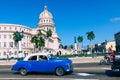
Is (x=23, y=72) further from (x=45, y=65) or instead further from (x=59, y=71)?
(x=59, y=71)

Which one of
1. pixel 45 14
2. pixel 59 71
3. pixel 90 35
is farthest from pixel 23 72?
pixel 45 14

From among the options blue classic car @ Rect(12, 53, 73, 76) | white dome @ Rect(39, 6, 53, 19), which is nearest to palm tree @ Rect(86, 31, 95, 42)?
white dome @ Rect(39, 6, 53, 19)

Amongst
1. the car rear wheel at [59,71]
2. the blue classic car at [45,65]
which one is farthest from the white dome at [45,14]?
the car rear wheel at [59,71]

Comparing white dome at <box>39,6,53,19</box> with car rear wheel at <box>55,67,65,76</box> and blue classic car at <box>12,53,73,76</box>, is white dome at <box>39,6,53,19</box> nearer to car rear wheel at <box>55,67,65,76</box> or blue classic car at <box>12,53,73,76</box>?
blue classic car at <box>12,53,73,76</box>

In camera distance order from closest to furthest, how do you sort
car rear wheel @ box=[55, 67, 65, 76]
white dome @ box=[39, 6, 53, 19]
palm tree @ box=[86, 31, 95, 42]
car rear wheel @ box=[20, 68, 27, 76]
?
car rear wheel @ box=[55, 67, 65, 76]
car rear wheel @ box=[20, 68, 27, 76]
palm tree @ box=[86, 31, 95, 42]
white dome @ box=[39, 6, 53, 19]

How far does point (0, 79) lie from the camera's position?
17.7 meters

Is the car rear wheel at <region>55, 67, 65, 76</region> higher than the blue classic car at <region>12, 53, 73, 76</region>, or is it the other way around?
the blue classic car at <region>12, 53, 73, 76</region>

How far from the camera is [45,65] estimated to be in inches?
760

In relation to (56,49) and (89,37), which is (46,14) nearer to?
(56,49)

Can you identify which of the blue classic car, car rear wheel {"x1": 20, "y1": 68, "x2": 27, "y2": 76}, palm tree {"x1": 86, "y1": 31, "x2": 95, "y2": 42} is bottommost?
car rear wheel {"x1": 20, "y1": 68, "x2": 27, "y2": 76}

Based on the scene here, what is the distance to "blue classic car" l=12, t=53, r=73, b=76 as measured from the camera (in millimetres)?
18859

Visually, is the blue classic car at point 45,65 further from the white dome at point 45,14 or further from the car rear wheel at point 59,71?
the white dome at point 45,14

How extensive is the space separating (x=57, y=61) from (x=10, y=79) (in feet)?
11.7

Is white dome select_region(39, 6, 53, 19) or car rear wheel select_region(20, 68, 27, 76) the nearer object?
car rear wheel select_region(20, 68, 27, 76)
